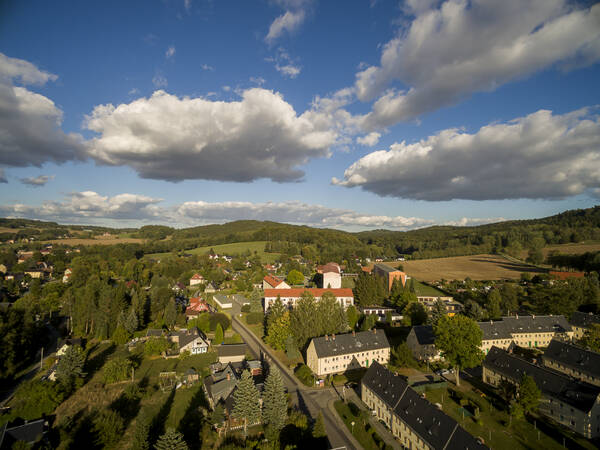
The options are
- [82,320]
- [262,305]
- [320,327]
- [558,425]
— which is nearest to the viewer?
[558,425]

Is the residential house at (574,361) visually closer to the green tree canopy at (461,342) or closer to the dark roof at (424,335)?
the green tree canopy at (461,342)

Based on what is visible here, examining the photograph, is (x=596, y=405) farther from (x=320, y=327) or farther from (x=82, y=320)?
(x=82, y=320)

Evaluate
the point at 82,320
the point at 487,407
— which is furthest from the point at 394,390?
the point at 82,320

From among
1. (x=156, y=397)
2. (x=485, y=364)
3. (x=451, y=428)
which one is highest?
(x=451, y=428)

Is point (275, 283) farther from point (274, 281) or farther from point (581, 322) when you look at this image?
point (581, 322)

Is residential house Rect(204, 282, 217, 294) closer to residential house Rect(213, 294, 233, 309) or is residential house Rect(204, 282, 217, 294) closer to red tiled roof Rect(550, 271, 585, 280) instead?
residential house Rect(213, 294, 233, 309)

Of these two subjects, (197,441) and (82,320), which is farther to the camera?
(82,320)

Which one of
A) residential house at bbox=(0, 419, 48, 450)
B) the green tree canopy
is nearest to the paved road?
the green tree canopy

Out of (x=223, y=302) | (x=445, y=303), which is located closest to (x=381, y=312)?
(x=445, y=303)
